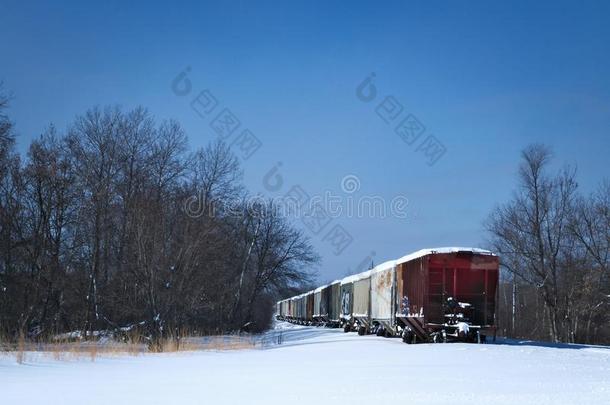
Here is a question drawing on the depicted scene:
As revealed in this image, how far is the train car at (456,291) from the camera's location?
22.5 m

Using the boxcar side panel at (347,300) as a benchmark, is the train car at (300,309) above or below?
below

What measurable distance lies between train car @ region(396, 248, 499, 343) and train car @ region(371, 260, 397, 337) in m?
4.57

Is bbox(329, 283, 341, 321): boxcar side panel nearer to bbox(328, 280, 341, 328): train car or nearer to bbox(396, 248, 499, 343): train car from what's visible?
bbox(328, 280, 341, 328): train car

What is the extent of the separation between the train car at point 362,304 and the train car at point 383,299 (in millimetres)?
1153

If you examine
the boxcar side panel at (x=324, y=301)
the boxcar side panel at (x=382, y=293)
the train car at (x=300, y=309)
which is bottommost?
the train car at (x=300, y=309)

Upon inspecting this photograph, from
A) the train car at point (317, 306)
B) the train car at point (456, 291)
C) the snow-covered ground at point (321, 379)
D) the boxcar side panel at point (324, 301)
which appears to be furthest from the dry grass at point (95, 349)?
the train car at point (317, 306)

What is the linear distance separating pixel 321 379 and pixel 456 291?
477 inches

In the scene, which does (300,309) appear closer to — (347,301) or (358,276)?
(347,301)

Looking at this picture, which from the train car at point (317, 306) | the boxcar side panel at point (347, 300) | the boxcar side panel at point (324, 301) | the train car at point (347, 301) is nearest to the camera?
the train car at point (347, 301)

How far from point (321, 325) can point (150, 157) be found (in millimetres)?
24150

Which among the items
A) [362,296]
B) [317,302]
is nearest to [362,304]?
[362,296]

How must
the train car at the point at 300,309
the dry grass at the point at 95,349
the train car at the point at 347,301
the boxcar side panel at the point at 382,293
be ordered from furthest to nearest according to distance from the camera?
the train car at the point at 300,309 → the train car at the point at 347,301 → the boxcar side panel at the point at 382,293 → the dry grass at the point at 95,349

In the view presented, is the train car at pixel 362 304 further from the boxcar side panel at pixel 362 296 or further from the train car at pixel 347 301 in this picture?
the train car at pixel 347 301

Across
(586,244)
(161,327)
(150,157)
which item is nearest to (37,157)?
(150,157)
